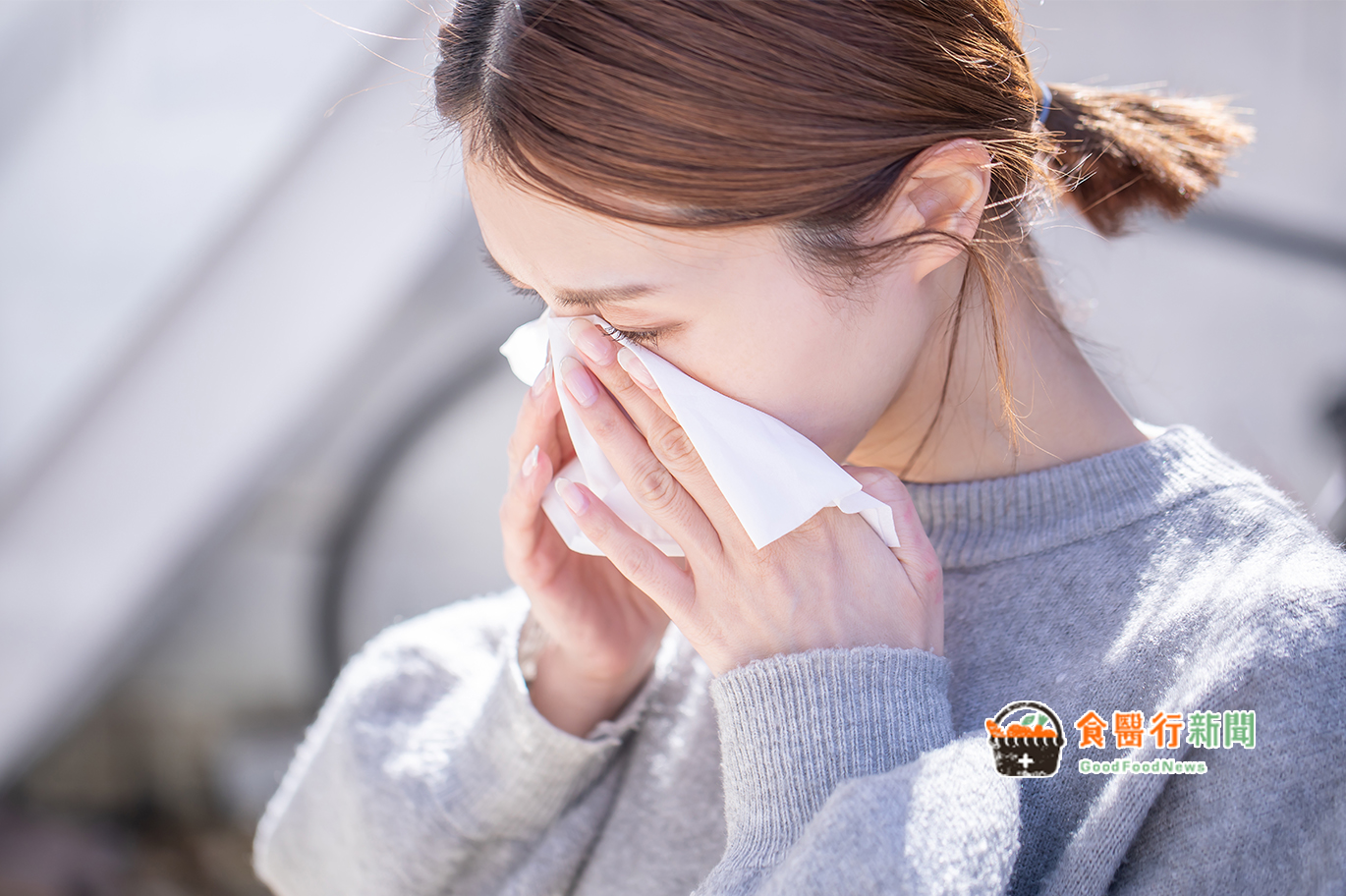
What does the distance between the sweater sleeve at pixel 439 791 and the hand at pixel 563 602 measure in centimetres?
3

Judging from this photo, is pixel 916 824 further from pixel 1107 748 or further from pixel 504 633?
pixel 504 633

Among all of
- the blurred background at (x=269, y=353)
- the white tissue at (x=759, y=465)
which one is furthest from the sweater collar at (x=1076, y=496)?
the blurred background at (x=269, y=353)

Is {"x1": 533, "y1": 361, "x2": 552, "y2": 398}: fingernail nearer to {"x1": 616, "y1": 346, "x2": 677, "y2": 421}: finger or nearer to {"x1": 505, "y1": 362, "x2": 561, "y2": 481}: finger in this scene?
{"x1": 505, "y1": 362, "x2": 561, "y2": 481}: finger

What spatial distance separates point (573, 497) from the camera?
2.28 ft

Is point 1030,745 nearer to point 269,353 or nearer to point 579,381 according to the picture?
point 579,381

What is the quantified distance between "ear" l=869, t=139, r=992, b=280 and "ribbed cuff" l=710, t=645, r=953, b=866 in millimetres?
288

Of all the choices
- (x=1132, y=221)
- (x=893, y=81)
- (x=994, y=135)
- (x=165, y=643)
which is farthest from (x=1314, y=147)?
(x=165, y=643)

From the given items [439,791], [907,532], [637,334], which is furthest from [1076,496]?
[439,791]

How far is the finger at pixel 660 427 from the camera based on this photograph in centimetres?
65

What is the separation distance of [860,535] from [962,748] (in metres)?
0.15

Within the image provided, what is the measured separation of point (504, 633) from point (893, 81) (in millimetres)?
640

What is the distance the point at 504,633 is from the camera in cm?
93

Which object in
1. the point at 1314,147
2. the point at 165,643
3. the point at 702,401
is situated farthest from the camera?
the point at 165,643

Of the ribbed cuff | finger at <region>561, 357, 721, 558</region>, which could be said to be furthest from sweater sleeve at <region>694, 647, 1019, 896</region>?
finger at <region>561, 357, 721, 558</region>
